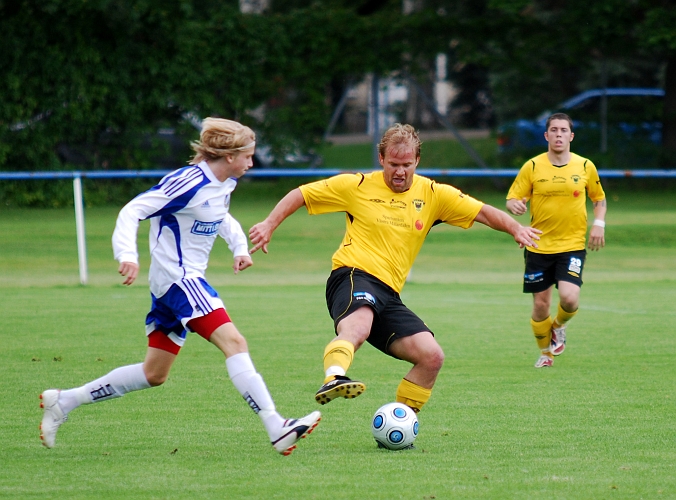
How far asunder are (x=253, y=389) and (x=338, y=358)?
484 millimetres

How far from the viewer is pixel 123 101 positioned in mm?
22656

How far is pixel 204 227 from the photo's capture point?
18.0 feet

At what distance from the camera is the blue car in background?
26109 mm

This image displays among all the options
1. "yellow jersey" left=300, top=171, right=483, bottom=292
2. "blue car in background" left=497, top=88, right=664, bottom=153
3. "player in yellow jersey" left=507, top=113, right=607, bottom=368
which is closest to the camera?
"yellow jersey" left=300, top=171, right=483, bottom=292

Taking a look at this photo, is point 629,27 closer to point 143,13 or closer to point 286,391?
point 143,13

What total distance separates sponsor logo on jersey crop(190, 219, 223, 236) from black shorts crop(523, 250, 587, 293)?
13.8ft

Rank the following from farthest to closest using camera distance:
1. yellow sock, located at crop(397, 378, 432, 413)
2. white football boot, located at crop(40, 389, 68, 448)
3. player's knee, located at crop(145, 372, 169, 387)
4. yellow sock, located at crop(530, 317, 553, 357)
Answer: yellow sock, located at crop(530, 317, 553, 357) → yellow sock, located at crop(397, 378, 432, 413) → player's knee, located at crop(145, 372, 169, 387) → white football boot, located at crop(40, 389, 68, 448)

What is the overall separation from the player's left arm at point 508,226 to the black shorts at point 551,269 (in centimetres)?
293

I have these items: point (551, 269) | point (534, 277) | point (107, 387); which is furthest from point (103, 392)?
point (551, 269)

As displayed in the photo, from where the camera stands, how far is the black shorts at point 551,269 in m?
8.95

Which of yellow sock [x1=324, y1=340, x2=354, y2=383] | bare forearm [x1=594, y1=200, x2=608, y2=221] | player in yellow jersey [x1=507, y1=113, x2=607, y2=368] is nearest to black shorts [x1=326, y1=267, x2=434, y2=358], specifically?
yellow sock [x1=324, y1=340, x2=354, y2=383]

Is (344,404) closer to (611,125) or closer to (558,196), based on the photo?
(558,196)

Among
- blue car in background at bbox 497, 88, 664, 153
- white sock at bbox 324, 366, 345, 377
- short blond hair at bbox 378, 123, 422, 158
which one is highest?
short blond hair at bbox 378, 123, 422, 158

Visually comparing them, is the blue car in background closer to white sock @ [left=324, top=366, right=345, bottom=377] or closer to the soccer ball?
the soccer ball
